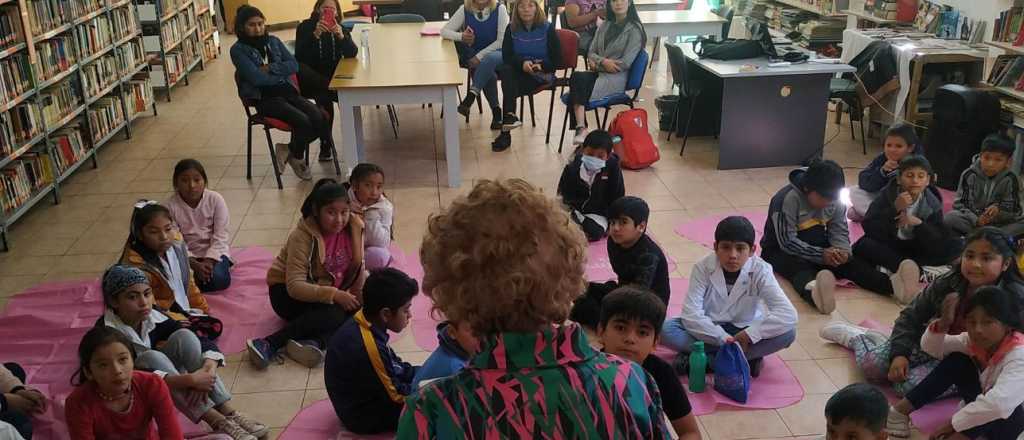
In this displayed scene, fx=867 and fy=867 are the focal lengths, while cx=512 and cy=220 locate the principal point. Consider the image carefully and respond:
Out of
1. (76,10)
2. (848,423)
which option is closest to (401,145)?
(76,10)

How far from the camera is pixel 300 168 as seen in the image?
225 inches

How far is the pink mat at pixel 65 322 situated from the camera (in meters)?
3.39

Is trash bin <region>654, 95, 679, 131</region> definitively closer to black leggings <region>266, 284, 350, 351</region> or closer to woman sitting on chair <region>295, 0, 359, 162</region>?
woman sitting on chair <region>295, 0, 359, 162</region>

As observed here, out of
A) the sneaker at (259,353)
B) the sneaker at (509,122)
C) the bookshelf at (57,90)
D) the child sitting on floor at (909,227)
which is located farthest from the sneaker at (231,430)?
the sneaker at (509,122)

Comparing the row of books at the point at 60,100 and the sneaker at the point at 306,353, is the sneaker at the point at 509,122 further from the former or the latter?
the sneaker at the point at 306,353

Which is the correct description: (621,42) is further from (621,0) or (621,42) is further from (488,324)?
(488,324)

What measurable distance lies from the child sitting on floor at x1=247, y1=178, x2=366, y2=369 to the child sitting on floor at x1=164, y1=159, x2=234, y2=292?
57 centimetres

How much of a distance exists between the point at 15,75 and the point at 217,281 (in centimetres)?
203

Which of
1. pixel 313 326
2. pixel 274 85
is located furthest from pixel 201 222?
pixel 274 85

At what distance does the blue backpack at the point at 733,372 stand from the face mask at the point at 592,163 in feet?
5.51

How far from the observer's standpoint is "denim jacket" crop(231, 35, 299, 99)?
5453mm

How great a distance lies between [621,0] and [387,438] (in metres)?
4.11

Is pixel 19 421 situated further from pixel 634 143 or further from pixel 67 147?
pixel 634 143

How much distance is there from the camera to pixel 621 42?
241 inches
